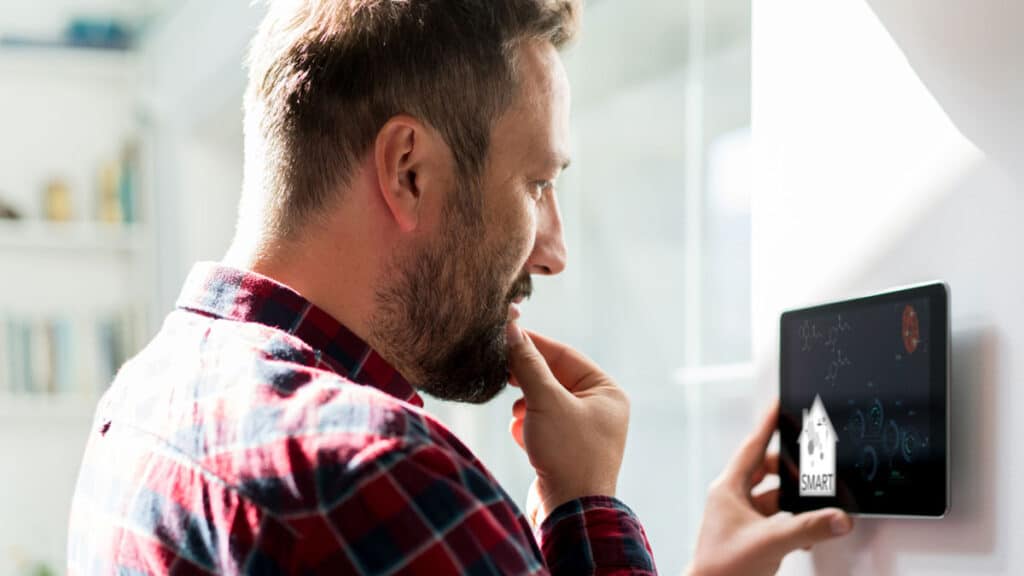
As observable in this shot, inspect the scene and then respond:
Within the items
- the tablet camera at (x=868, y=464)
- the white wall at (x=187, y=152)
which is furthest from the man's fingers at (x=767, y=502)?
the white wall at (x=187, y=152)

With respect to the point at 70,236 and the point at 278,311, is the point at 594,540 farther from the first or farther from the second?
the point at 70,236

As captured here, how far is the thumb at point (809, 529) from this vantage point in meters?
1.00

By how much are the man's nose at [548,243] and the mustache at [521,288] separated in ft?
0.08

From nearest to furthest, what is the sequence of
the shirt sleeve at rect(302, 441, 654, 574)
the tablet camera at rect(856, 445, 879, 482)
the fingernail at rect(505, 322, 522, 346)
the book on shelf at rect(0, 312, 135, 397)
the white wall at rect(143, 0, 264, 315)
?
1. the shirt sleeve at rect(302, 441, 654, 574)
2. the tablet camera at rect(856, 445, 879, 482)
3. the fingernail at rect(505, 322, 522, 346)
4. the white wall at rect(143, 0, 264, 315)
5. the book on shelf at rect(0, 312, 135, 397)

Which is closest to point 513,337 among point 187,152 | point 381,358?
point 381,358

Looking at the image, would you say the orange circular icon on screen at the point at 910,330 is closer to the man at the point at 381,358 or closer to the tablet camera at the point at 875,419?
the tablet camera at the point at 875,419

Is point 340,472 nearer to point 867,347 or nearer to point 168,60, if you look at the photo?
point 867,347

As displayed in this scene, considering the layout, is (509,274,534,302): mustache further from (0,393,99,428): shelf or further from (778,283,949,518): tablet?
(0,393,99,428): shelf

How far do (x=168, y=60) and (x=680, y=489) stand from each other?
84.2 inches

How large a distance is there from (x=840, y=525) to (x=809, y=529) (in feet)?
0.10

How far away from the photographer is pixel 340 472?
2.24 feet

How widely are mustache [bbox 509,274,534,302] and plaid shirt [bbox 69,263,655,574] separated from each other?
0.22m

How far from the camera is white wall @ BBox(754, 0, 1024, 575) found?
0.85 m

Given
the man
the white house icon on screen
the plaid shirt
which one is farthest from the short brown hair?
the white house icon on screen
